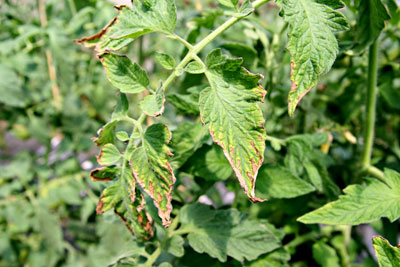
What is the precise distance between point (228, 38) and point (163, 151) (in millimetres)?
454

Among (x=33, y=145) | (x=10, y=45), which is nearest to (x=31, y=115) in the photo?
(x=10, y=45)

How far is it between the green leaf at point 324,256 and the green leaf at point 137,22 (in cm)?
40

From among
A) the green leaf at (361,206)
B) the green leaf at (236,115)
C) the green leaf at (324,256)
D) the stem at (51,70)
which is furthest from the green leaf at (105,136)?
the stem at (51,70)

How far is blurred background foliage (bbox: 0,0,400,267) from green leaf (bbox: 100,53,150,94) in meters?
0.06

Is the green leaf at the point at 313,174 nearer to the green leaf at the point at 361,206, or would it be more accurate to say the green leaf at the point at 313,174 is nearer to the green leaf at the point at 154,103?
the green leaf at the point at 361,206

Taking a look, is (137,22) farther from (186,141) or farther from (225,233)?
(225,233)

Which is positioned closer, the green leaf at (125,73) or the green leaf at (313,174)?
the green leaf at (125,73)

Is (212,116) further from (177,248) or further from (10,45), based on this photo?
(10,45)

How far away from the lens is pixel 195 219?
0.53 metres

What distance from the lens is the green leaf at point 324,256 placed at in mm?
601

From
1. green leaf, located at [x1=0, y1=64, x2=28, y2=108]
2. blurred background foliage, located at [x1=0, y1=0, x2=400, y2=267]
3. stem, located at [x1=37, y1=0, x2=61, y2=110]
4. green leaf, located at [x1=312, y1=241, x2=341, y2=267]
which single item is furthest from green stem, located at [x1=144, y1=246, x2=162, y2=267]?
stem, located at [x1=37, y1=0, x2=61, y2=110]

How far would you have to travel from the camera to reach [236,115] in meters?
0.40

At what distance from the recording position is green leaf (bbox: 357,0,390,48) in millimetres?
479

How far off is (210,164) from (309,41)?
0.23 metres
